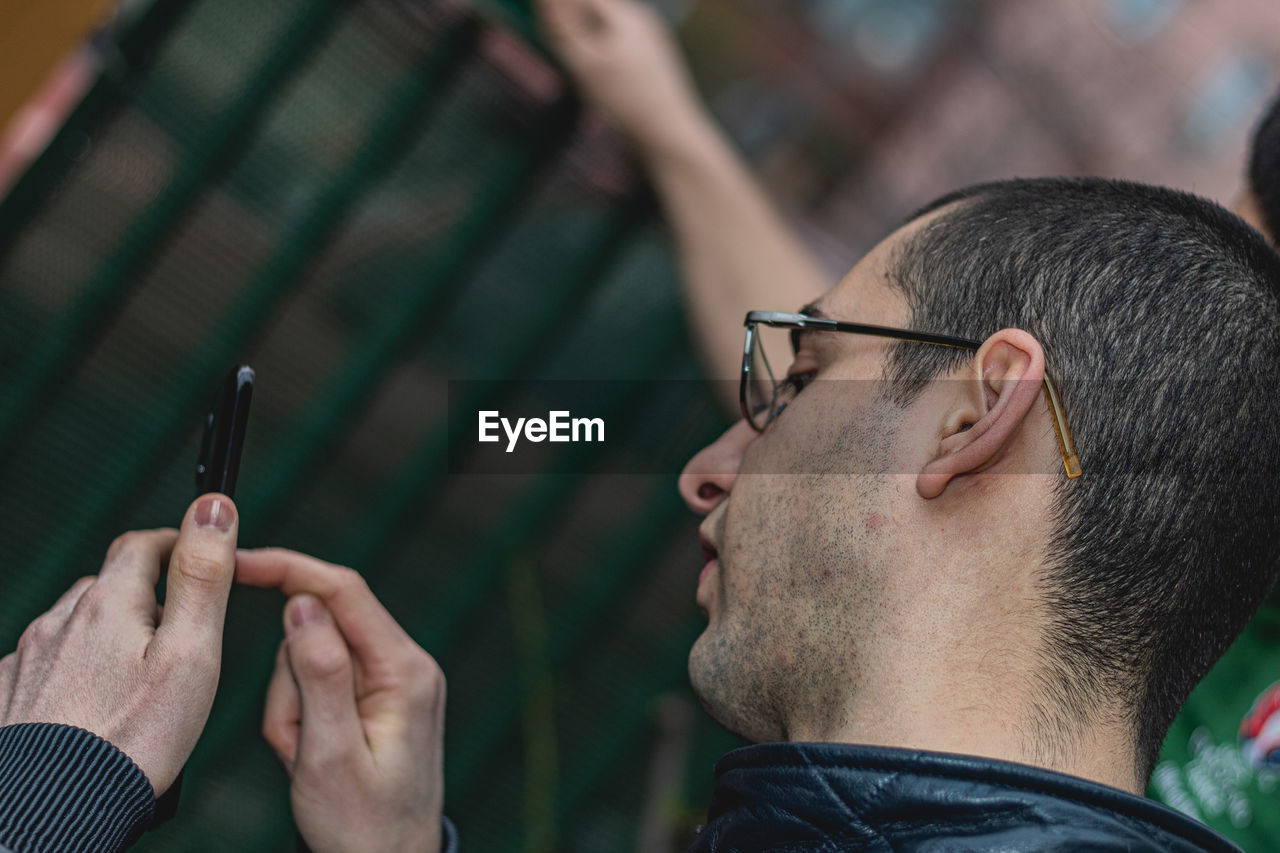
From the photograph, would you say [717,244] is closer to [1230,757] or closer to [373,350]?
[373,350]

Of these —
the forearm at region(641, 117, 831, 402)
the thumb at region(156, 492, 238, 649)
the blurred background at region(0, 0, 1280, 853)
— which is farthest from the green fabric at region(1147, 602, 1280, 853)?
the thumb at region(156, 492, 238, 649)

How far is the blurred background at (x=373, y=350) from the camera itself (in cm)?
201

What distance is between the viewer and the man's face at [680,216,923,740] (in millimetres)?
1362

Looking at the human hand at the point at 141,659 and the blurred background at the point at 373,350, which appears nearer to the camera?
the human hand at the point at 141,659

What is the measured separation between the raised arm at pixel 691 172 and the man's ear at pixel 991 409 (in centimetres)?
116

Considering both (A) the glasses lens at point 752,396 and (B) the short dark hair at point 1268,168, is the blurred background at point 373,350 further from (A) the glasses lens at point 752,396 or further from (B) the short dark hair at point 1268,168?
(B) the short dark hair at point 1268,168

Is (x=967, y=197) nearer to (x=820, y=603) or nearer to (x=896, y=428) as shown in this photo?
(x=896, y=428)

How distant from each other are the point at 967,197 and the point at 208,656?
4.01 ft

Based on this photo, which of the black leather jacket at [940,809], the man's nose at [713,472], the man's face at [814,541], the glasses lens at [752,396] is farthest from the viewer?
the man's nose at [713,472]

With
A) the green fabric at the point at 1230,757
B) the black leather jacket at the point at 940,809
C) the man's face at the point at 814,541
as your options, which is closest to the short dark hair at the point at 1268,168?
the green fabric at the point at 1230,757

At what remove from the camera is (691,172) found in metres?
2.45

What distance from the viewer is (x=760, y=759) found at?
1274 mm

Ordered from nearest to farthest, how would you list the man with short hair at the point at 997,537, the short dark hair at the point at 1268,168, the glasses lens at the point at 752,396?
1. the man with short hair at the point at 997,537
2. the glasses lens at the point at 752,396
3. the short dark hair at the point at 1268,168

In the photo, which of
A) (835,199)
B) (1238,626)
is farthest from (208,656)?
(835,199)
